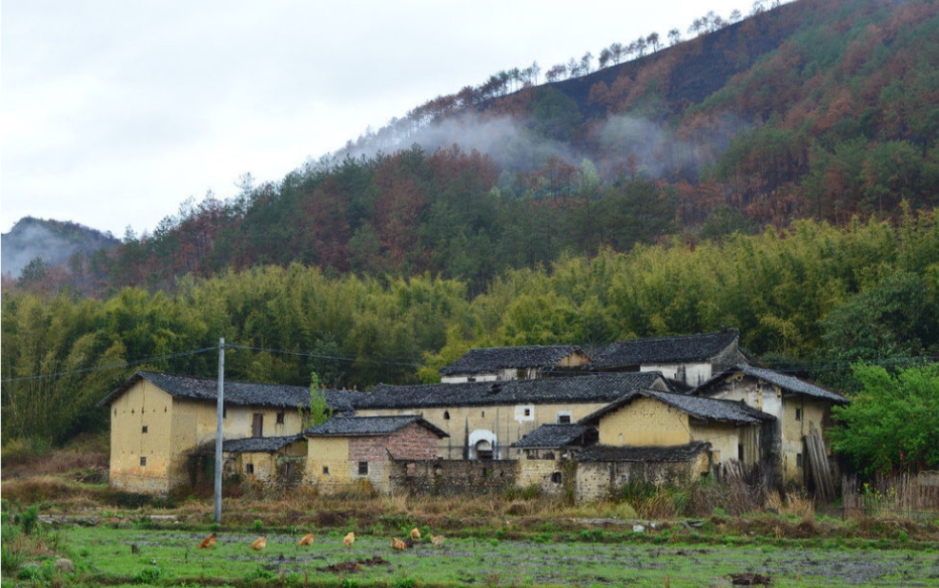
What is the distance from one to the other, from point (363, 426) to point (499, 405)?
5.84 metres

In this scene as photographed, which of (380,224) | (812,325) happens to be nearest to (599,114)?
(380,224)

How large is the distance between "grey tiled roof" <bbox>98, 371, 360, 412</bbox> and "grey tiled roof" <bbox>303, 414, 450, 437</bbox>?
5.11m

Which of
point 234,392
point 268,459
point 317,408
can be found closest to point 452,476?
point 268,459

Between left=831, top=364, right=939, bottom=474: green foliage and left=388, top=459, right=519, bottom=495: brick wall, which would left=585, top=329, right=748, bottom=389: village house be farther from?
left=388, top=459, right=519, bottom=495: brick wall

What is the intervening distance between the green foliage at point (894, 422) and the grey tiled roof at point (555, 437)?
7500 millimetres

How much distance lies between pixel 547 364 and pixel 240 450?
474 inches

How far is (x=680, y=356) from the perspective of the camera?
36500mm

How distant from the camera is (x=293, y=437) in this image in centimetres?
3294

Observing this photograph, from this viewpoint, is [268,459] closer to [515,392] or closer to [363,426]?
[363,426]

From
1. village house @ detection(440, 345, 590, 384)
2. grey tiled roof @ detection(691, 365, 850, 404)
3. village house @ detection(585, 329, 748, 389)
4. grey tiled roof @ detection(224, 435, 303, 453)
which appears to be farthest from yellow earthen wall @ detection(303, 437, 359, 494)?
village house @ detection(585, 329, 748, 389)

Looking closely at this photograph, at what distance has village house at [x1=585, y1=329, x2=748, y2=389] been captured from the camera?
35781 mm

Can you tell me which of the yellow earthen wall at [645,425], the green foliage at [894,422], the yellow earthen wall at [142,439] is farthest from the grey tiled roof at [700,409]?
the yellow earthen wall at [142,439]

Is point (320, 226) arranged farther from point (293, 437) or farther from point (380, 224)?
→ point (293, 437)

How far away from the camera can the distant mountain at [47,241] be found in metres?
118
